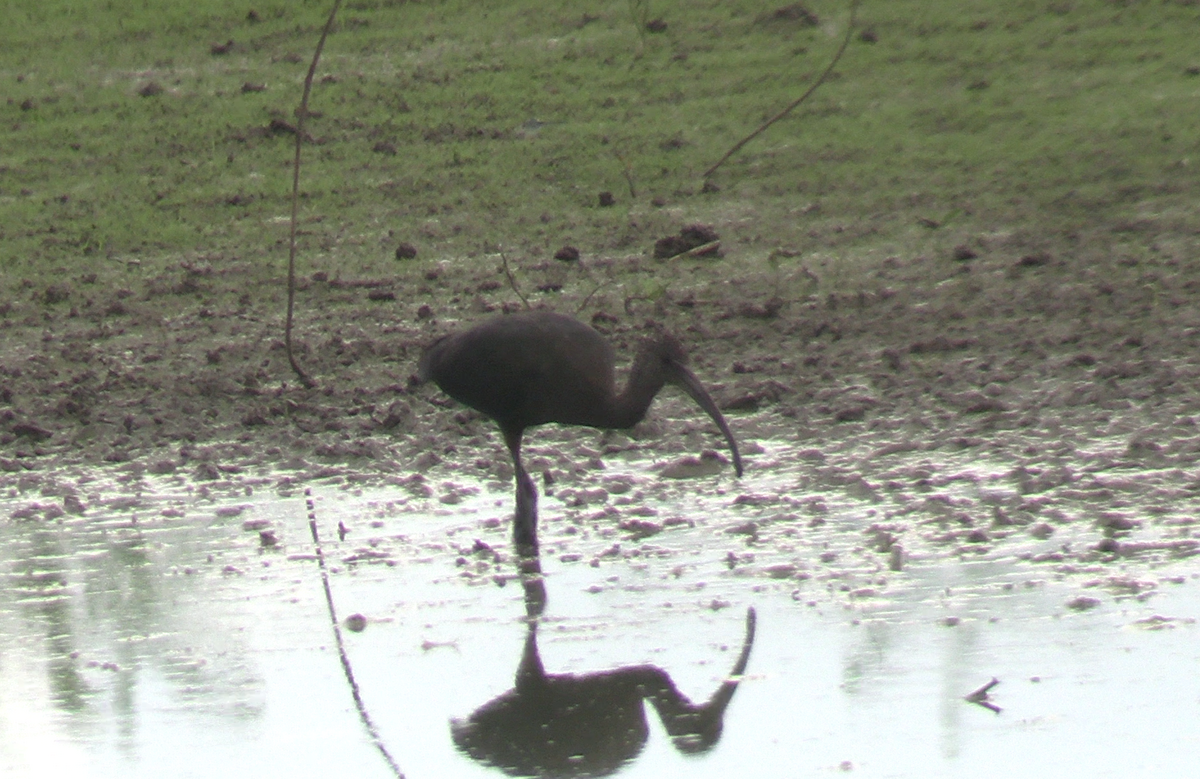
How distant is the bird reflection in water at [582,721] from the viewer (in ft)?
16.0

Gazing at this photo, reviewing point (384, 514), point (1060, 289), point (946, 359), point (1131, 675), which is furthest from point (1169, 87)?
point (1131, 675)

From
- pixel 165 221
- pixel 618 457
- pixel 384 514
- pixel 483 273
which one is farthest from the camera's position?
pixel 165 221

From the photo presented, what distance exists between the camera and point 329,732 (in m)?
5.02

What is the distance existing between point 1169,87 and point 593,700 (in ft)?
26.7

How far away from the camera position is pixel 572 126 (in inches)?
483

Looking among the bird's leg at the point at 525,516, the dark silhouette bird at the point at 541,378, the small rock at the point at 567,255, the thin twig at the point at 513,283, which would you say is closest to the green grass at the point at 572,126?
the small rock at the point at 567,255

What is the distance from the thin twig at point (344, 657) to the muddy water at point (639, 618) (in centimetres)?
2

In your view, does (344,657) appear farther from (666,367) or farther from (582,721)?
(666,367)

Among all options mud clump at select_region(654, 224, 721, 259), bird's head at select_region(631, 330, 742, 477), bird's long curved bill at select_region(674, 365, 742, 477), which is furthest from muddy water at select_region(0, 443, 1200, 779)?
mud clump at select_region(654, 224, 721, 259)

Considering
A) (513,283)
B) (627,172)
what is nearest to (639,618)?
(513,283)

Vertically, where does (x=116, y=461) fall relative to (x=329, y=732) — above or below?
below

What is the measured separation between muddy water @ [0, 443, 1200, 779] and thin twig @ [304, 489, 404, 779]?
0.07 ft

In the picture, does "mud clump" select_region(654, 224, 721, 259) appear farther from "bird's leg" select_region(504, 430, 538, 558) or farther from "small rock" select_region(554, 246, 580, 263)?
"bird's leg" select_region(504, 430, 538, 558)

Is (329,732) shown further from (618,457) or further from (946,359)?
(946,359)
